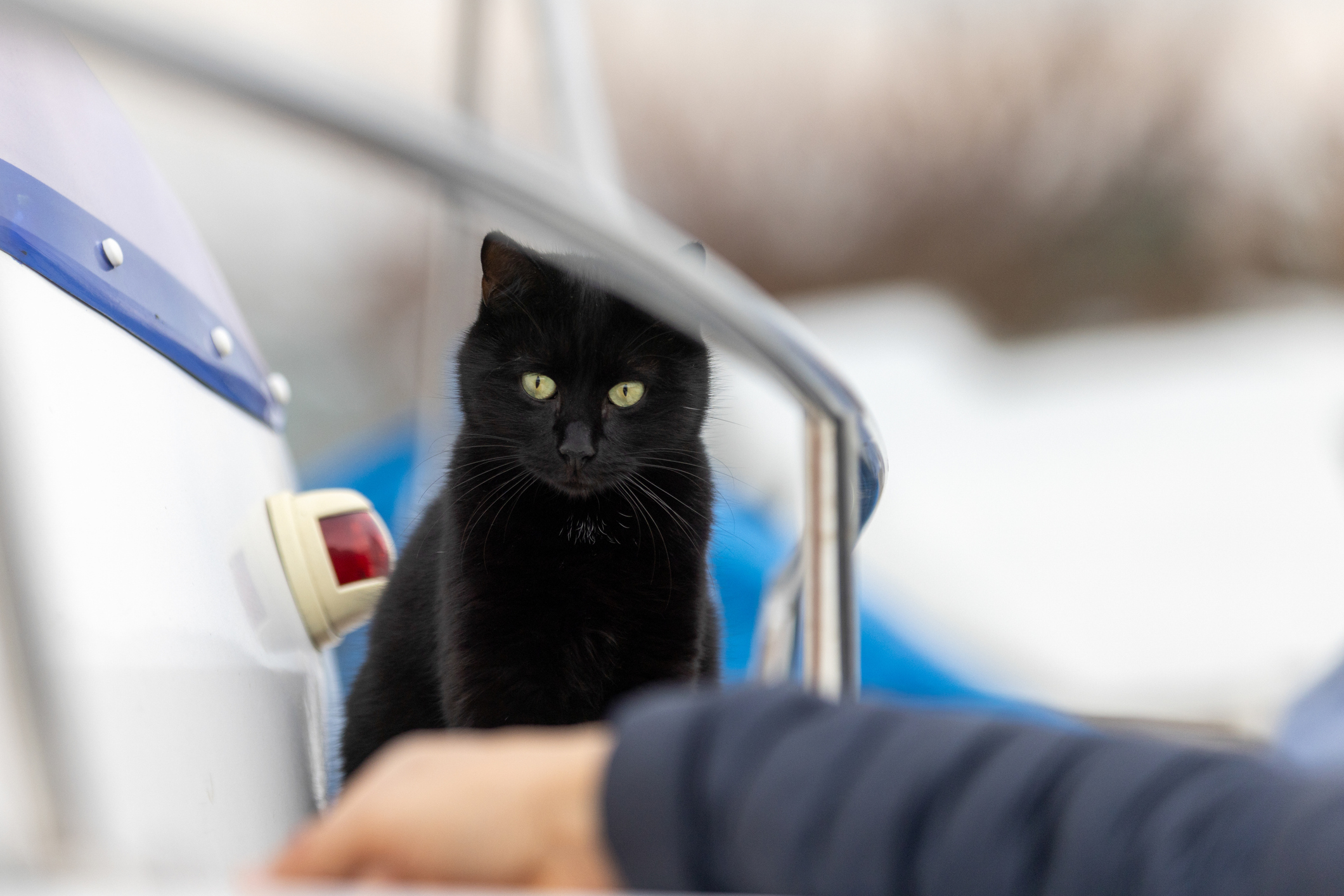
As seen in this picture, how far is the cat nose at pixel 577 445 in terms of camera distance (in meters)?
0.60

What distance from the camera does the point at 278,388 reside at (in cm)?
81

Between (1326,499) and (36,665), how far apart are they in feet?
12.7

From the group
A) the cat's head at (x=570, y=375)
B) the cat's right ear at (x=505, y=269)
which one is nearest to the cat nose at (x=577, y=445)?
the cat's head at (x=570, y=375)

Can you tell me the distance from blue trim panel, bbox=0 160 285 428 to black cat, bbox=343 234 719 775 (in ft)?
0.56

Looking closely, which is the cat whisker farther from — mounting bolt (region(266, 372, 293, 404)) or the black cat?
mounting bolt (region(266, 372, 293, 404))

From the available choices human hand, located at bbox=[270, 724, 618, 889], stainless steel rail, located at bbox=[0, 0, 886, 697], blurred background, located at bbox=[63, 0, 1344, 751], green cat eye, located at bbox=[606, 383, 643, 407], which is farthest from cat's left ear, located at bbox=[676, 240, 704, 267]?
blurred background, located at bbox=[63, 0, 1344, 751]

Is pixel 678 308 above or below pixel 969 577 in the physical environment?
above

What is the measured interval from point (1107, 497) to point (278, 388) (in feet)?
11.0

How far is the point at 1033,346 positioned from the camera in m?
4.17

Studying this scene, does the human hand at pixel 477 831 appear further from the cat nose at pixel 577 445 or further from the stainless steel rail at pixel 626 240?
the cat nose at pixel 577 445

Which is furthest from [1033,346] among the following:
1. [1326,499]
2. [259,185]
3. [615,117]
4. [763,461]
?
[259,185]

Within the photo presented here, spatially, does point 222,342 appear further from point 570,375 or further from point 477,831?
point 477,831

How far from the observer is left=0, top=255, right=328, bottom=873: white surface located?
38 cm

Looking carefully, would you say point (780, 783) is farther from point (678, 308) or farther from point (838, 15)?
point (838, 15)
